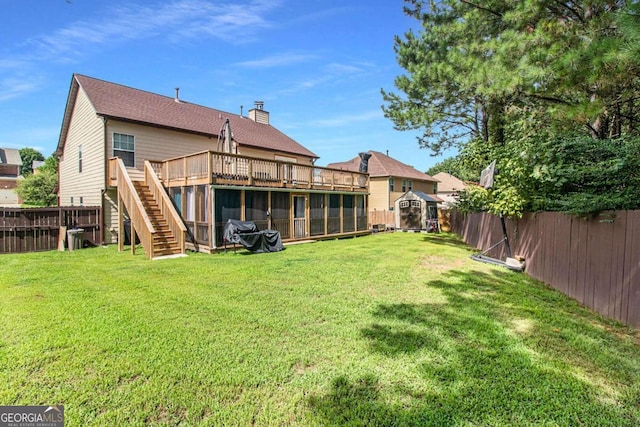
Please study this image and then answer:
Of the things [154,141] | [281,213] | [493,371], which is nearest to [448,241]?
[281,213]

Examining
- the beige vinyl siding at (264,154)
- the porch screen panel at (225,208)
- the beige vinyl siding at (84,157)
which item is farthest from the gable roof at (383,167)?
the beige vinyl siding at (84,157)

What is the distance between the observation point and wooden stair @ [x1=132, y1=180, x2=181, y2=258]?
9734mm

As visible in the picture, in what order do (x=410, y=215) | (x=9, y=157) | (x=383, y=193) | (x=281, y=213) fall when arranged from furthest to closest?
1. (x=9, y=157)
2. (x=383, y=193)
3. (x=410, y=215)
4. (x=281, y=213)

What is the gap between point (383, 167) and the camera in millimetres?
27500

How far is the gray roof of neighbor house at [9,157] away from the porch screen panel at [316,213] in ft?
175

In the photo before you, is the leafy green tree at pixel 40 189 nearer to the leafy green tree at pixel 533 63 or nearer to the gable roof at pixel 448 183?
the leafy green tree at pixel 533 63

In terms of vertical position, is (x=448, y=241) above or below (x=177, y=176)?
below

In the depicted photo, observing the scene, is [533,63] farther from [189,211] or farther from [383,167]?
[383,167]

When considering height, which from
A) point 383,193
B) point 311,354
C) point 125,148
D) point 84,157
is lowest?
point 311,354

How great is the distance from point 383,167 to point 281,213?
16744 mm

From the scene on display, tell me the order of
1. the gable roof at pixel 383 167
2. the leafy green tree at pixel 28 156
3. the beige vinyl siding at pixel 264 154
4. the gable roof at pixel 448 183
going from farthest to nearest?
the leafy green tree at pixel 28 156, the gable roof at pixel 448 183, the gable roof at pixel 383 167, the beige vinyl siding at pixel 264 154

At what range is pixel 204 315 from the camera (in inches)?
174

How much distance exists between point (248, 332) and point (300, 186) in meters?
10.2

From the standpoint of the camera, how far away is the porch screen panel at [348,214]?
1648 centimetres
